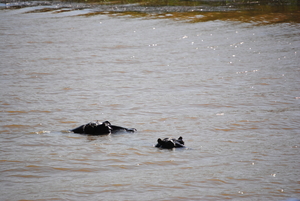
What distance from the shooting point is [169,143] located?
5.76m

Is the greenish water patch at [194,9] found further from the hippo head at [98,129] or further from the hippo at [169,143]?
the hippo at [169,143]

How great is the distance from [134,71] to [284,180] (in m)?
6.29

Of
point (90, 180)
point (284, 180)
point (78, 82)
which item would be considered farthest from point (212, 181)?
point (78, 82)

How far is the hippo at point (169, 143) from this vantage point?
575 centimetres

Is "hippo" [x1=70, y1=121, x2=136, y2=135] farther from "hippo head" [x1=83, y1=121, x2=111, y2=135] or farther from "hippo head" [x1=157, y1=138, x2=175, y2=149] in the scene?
"hippo head" [x1=157, y1=138, x2=175, y2=149]

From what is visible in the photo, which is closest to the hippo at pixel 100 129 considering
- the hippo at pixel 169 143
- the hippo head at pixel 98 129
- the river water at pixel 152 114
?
the hippo head at pixel 98 129

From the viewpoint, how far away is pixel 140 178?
4.93 m

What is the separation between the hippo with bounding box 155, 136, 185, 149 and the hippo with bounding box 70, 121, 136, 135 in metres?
0.74

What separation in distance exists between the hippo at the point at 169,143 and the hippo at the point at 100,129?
0.74 meters

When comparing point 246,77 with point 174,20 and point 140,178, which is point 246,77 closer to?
point 140,178

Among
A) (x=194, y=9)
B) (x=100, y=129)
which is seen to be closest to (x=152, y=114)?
(x=100, y=129)

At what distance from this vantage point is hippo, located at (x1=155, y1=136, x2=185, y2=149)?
5754mm

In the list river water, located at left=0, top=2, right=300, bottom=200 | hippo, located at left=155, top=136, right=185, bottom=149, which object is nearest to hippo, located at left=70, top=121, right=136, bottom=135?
river water, located at left=0, top=2, right=300, bottom=200

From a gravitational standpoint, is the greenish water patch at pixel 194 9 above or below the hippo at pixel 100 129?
above
